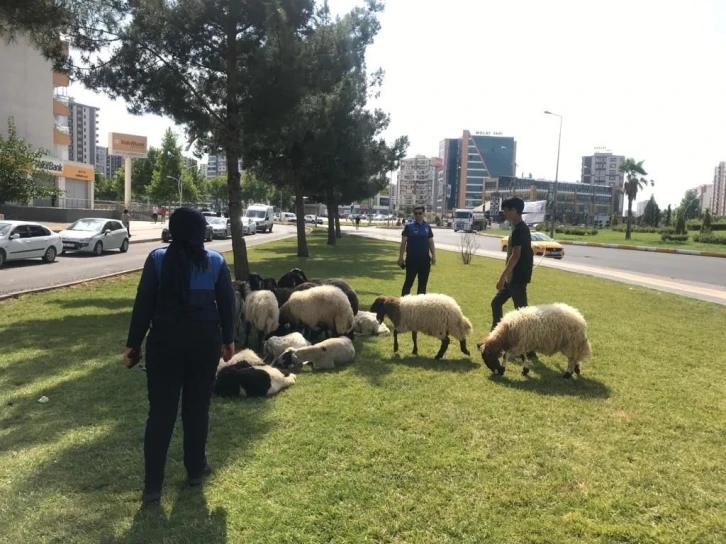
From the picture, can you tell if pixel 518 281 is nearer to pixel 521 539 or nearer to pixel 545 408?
pixel 545 408

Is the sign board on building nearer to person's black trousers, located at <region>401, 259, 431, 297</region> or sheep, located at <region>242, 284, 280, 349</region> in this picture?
person's black trousers, located at <region>401, 259, 431, 297</region>

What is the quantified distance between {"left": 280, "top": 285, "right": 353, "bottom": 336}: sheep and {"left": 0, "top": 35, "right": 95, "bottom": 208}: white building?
4026 cm

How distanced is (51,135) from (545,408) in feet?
172

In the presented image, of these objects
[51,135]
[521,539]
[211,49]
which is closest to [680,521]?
[521,539]

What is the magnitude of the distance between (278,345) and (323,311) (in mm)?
980

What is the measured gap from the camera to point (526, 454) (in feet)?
14.3

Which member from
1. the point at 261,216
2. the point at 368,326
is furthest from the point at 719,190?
the point at 368,326

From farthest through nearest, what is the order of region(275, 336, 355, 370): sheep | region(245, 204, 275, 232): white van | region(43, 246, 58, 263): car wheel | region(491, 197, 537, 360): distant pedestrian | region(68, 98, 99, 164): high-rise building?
region(68, 98, 99, 164): high-rise building → region(245, 204, 275, 232): white van → region(43, 246, 58, 263): car wheel → region(491, 197, 537, 360): distant pedestrian → region(275, 336, 355, 370): sheep

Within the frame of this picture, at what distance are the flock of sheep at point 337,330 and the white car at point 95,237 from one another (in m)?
17.3

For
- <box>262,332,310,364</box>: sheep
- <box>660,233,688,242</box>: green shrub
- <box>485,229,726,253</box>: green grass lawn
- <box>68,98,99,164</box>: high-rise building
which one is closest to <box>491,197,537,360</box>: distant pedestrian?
<box>262,332,310,364</box>: sheep

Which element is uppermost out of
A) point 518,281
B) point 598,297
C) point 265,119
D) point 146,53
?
point 146,53

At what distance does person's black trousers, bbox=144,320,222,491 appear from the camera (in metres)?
3.49

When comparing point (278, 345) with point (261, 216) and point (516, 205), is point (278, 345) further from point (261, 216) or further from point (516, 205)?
point (261, 216)

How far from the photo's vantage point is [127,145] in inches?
2901
